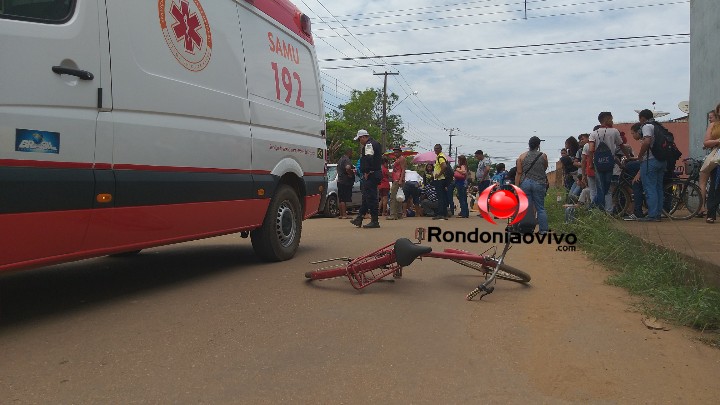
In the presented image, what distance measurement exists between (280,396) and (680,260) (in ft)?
12.0

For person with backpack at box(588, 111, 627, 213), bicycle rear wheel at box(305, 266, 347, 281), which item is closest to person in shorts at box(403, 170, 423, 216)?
person with backpack at box(588, 111, 627, 213)

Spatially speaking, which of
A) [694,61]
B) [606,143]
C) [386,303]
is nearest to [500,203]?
[386,303]

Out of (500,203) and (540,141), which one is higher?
(540,141)

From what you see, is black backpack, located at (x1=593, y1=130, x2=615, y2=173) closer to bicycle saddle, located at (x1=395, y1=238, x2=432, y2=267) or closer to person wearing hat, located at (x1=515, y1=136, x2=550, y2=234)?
person wearing hat, located at (x1=515, y1=136, x2=550, y2=234)

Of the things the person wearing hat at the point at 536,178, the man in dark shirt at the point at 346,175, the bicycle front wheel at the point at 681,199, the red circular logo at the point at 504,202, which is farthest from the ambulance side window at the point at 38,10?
the man in dark shirt at the point at 346,175

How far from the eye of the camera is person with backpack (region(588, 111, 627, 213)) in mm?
7852

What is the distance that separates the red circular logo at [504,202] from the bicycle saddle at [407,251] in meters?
0.59

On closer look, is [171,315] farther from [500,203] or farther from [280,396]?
[500,203]

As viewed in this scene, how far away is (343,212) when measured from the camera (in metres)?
12.7

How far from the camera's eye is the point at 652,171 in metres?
7.46

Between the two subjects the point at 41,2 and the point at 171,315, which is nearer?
the point at 41,2

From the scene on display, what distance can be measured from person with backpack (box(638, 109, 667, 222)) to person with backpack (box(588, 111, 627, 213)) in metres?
0.42

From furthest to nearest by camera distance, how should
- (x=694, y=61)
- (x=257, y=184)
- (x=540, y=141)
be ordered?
(x=694, y=61), (x=540, y=141), (x=257, y=184)

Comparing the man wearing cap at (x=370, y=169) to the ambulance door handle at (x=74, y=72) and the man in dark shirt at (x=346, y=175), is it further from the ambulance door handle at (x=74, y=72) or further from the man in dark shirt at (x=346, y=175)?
the ambulance door handle at (x=74, y=72)
